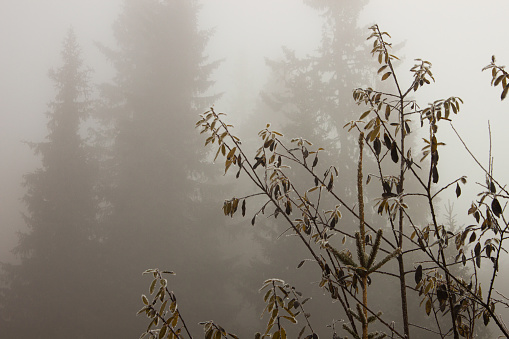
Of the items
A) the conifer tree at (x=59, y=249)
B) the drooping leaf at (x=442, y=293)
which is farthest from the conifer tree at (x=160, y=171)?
the drooping leaf at (x=442, y=293)

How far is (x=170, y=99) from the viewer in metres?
15.9

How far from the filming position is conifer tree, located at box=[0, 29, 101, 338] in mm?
12805

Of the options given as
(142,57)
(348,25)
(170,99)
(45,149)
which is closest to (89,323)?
(45,149)

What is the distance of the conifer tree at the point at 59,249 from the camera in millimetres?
12805

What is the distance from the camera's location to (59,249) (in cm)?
1362

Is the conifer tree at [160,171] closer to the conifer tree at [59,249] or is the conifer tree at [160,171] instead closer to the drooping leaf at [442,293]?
the conifer tree at [59,249]

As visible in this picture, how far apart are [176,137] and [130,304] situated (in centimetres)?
716

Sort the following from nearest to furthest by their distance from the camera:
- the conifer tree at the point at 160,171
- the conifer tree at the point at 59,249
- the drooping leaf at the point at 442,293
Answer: the drooping leaf at the point at 442,293 < the conifer tree at the point at 59,249 < the conifer tree at the point at 160,171

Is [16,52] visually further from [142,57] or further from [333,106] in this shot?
[333,106]

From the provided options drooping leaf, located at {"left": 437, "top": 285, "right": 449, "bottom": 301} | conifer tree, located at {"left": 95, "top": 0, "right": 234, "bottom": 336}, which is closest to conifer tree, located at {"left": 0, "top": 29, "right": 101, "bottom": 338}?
conifer tree, located at {"left": 95, "top": 0, "right": 234, "bottom": 336}

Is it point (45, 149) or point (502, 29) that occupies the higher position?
point (502, 29)

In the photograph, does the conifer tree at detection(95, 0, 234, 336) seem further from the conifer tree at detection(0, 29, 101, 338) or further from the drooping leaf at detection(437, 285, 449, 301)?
the drooping leaf at detection(437, 285, 449, 301)

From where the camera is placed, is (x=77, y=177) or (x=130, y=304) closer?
(x=130, y=304)

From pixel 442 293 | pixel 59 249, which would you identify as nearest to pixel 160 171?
pixel 59 249
